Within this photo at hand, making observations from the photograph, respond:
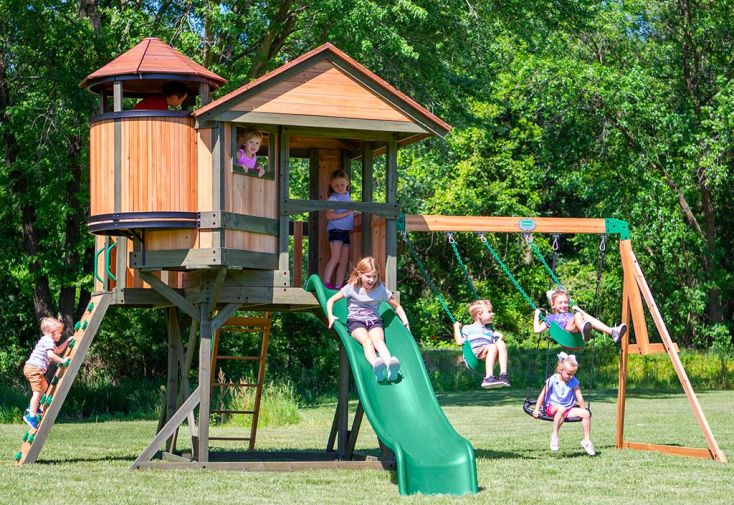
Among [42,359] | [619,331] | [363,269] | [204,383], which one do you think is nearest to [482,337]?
[619,331]

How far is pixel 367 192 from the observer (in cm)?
1542

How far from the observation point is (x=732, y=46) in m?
36.8

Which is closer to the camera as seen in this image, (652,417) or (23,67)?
(652,417)

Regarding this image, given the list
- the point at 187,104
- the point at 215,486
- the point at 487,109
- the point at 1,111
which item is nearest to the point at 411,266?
the point at 487,109

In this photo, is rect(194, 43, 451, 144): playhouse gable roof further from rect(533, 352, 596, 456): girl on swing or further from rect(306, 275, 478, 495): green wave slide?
rect(533, 352, 596, 456): girl on swing

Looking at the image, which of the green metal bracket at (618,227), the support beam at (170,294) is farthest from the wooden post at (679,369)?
the support beam at (170,294)

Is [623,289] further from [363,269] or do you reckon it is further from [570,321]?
[363,269]

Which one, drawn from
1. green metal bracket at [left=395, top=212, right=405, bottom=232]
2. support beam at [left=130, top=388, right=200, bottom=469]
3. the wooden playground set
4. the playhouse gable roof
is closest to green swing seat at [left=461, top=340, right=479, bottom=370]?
the wooden playground set

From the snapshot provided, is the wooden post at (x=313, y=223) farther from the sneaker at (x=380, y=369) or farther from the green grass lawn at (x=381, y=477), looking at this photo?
the sneaker at (x=380, y=369)

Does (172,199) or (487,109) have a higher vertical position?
(487,109)

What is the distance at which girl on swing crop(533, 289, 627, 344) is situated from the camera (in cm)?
1488

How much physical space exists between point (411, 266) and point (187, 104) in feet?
90.2

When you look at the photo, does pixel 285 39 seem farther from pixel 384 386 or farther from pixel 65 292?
pixel 384 386

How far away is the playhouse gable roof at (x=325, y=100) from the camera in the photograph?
13898mm
